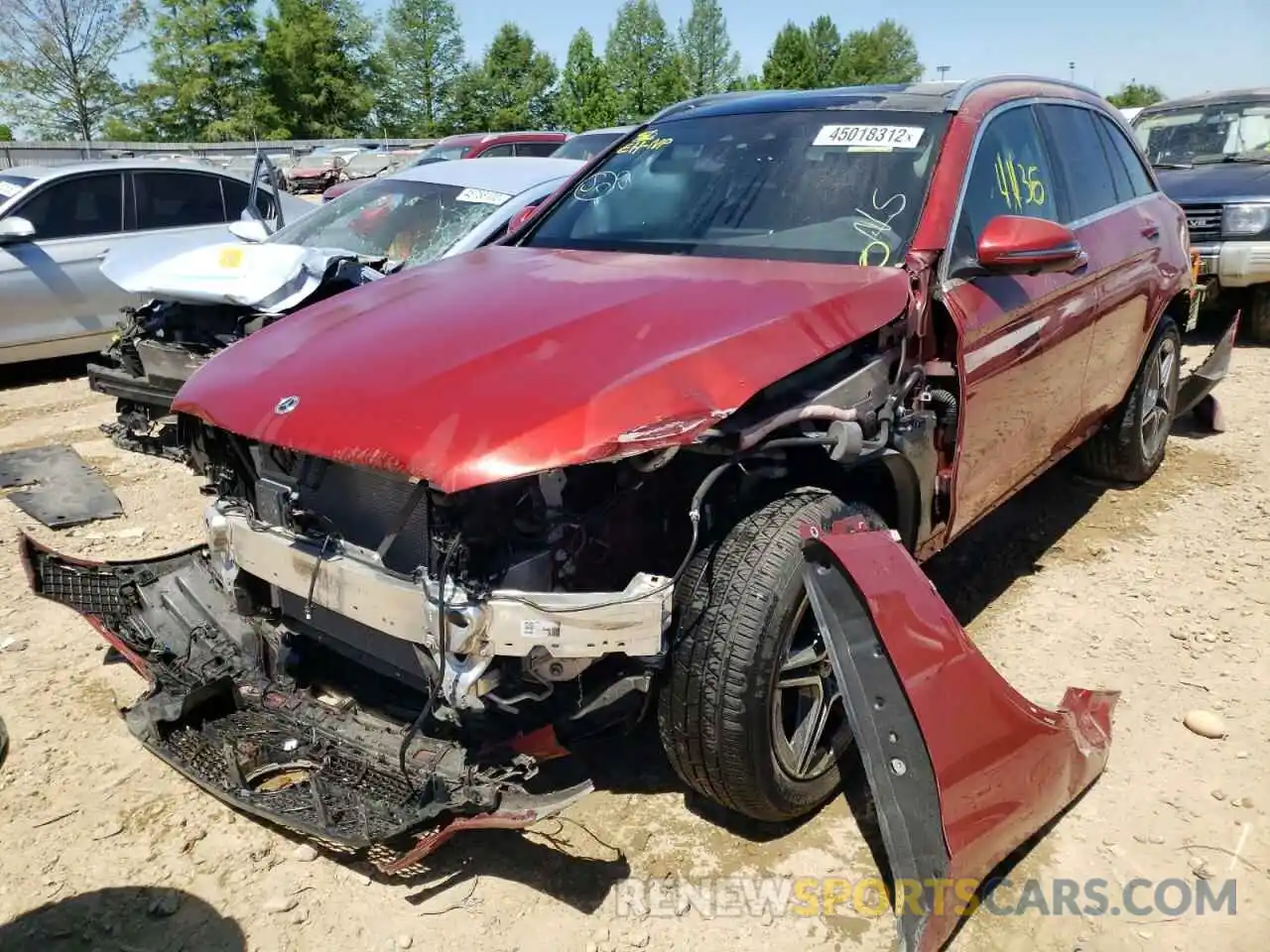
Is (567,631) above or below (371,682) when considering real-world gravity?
above

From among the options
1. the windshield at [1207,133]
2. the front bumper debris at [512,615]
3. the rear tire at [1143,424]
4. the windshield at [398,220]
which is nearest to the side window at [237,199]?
the windshield at [398,220]

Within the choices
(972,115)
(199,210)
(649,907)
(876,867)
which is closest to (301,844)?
(649,907)

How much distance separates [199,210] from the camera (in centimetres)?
827

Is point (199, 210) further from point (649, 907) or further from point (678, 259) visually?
point (649, 907)

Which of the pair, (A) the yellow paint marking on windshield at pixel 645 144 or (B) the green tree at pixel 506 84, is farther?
(B) the green tree at pixel 506 84

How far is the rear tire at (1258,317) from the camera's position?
8555mm

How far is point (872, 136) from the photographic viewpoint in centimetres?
337

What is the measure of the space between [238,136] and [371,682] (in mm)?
50968

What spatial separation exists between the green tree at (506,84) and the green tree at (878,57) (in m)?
22.6

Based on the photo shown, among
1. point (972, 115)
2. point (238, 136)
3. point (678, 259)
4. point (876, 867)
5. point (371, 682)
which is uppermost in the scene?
point (238, 136)

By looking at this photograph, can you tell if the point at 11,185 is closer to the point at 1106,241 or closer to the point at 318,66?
the point at 1106,241

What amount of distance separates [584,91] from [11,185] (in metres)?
54.5

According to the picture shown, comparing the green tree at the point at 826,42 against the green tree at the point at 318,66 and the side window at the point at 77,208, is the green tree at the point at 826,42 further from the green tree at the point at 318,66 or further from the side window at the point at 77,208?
the side window at the point at 77,208

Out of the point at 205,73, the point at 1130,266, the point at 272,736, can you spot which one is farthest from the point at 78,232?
the point at 205,73
